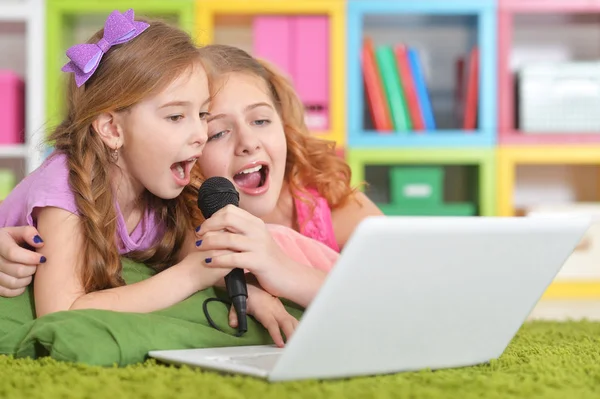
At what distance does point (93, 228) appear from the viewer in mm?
1247

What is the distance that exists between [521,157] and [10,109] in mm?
1595

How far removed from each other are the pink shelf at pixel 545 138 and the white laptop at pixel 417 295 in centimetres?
179

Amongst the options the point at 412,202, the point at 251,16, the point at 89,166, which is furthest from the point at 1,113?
the point at 89,166

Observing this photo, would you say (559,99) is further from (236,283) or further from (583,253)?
(236,283)

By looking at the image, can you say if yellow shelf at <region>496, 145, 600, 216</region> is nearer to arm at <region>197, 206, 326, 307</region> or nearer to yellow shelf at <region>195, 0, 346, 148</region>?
yellow shelf at <region>195, 0, 346, 148</region>

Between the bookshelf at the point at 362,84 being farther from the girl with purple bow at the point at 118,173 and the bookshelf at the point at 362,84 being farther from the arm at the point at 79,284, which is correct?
the arm at the point at 79,284

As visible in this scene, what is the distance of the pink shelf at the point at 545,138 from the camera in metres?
2.71

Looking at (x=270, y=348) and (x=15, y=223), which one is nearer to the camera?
(x=270, y=348)

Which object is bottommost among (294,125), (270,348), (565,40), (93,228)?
(270,348)

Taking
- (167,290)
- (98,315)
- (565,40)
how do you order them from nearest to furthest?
(98,315)
(167,290)
(565,40)

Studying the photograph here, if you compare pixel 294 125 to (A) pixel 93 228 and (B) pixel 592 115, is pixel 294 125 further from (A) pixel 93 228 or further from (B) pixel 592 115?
(B) pixel 592 115

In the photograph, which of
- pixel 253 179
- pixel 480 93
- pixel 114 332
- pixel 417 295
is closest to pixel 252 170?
pixel 253 179

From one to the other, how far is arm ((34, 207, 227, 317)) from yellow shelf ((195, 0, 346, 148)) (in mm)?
1542

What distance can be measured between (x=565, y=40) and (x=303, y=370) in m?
2.55
